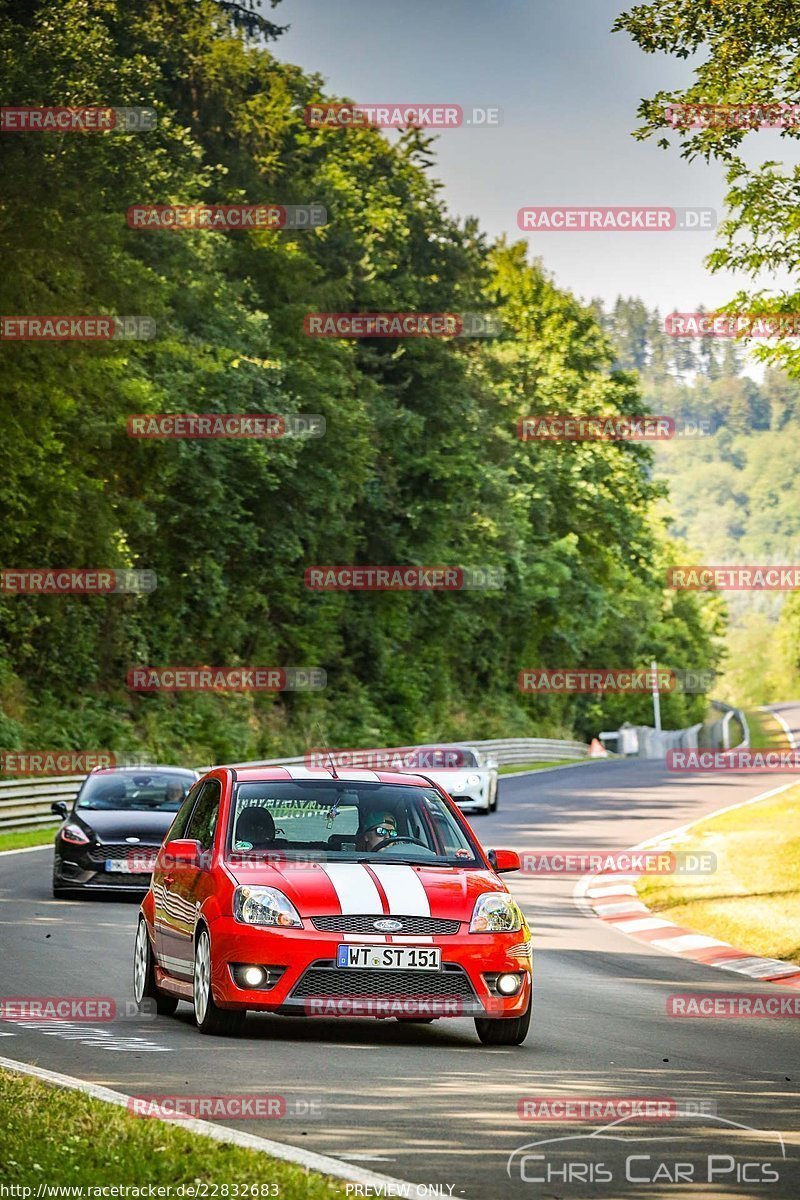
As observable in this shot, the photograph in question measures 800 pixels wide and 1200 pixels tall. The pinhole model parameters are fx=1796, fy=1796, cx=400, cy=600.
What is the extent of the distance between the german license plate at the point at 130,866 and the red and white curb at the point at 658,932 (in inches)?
198

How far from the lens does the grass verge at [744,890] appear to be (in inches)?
714

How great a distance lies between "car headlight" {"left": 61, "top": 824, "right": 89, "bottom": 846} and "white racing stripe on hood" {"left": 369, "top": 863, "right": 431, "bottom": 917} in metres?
9.52

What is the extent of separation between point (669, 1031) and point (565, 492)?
58127 mm

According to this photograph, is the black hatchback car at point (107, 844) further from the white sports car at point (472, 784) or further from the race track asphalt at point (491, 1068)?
the white sports car at point (472, 784)

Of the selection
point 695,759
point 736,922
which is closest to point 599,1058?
point 736,922

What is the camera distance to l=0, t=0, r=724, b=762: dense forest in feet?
116

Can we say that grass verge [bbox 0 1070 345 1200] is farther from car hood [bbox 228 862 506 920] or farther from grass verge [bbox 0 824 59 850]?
grass verge [bbox 0 824 59 850]

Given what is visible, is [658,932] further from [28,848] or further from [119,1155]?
[119,1155]

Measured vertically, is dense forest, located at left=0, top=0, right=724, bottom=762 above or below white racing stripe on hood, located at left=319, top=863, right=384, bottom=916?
above

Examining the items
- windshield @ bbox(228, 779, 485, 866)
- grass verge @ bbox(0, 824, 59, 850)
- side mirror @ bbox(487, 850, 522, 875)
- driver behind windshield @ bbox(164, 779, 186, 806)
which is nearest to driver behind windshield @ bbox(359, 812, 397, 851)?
windshield @ bbox(228, 779, 485, 866)

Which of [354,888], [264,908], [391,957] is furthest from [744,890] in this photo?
[264,908]

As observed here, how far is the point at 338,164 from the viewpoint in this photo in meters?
56.2

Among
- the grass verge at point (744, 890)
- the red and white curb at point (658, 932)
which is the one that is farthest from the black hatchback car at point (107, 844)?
the grass verge at point (744, 890)

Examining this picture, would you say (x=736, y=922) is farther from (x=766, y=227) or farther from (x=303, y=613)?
(x=303, y=613)
